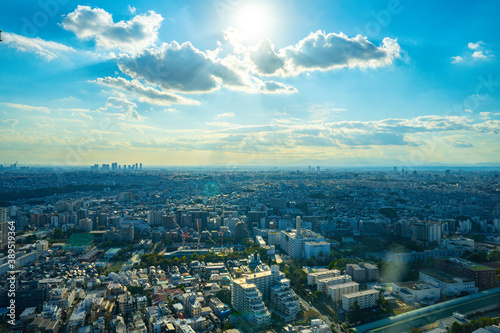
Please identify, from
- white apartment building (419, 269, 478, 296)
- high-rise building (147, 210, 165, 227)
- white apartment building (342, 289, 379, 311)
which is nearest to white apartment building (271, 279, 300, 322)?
white apartment building (342, 289, 379, 311)

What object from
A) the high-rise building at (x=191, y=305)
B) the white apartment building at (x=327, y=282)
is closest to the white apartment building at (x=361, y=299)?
the white apartment building at (x=327, y=282)

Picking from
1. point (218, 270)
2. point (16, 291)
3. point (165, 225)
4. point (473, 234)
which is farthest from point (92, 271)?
point (473, 234)

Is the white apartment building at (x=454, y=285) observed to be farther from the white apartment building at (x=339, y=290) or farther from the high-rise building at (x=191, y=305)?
the high-rise building at (x=191, y=305)

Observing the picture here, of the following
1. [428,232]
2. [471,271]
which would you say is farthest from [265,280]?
[428,232]

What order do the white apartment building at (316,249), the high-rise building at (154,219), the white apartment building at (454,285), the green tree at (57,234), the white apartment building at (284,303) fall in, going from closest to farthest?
the white apartment building at (284,303) < the white apartment building at (454,285) < the white apartment building at (316,249) < the green tree at (57,234) < the high-rise building at (154,219)

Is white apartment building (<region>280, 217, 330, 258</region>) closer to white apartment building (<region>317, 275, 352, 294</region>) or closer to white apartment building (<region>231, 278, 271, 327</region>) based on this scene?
white apartment building (<region>317, 275, 352, 294</region>)

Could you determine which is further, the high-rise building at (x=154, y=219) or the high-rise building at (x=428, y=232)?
the high-rise building at (x=154, y=219)

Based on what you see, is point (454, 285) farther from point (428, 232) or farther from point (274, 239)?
point (274, 239)
